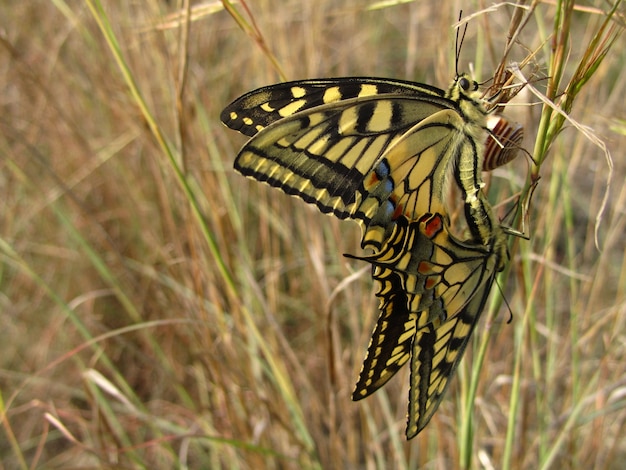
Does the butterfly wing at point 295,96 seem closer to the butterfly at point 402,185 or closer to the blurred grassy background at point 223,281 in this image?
the butterfly at point 402,185

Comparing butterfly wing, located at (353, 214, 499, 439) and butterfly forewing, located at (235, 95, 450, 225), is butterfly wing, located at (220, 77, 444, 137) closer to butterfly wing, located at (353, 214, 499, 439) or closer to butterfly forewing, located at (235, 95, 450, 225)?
butterfly forewing, located at (235, 95, 450, 225)

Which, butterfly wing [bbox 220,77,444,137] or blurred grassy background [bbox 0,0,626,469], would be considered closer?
butterfly wing [bbox 220,77,444,137]

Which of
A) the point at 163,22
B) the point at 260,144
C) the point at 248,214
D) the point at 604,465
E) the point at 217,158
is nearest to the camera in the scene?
the point at 260,144

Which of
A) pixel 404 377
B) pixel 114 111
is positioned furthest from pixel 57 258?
pixel 404 377

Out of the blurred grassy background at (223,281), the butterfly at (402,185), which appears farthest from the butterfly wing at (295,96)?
the blurred grassy background at (223,281)

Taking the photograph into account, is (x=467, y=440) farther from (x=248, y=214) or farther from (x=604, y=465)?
(x=248, y=214)

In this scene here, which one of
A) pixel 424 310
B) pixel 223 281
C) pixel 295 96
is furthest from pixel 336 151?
pixel 223 281

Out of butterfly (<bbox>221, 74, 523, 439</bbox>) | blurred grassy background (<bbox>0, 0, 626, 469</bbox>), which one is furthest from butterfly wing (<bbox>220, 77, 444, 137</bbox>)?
blurred grassy background (<bbox>0, 0, 626, 469</bbox>)
